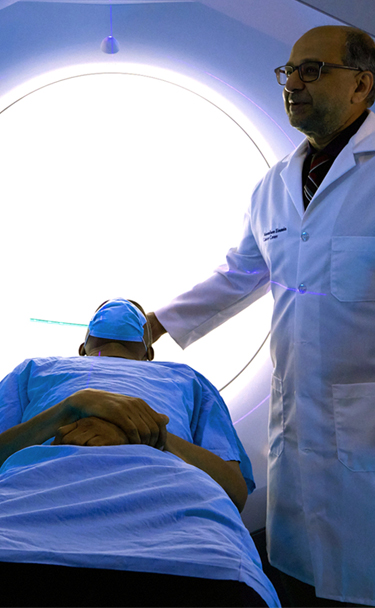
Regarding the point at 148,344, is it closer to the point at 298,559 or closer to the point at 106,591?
the point at 298,559

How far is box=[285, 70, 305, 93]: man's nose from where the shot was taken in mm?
1462

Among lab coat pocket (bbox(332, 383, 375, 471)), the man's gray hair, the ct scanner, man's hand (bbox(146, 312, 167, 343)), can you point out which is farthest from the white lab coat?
man's hand (bbox(146, 312, 167, 343))

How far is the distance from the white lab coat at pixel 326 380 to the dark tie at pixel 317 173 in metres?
0.03

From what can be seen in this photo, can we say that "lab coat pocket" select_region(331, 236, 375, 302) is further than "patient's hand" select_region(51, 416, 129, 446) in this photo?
Yes

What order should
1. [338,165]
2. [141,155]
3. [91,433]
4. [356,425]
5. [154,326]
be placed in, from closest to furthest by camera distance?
1. [91,433]
2. [356,425]
3. [338,165]
4. [154,326]
5. [141,155]

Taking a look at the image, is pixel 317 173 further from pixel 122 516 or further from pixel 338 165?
pixel 122 516

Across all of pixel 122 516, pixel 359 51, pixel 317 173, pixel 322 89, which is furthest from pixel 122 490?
pixel 359 51

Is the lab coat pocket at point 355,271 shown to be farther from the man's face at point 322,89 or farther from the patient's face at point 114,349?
the patient's face at point 114,349

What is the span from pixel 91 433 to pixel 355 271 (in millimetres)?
755

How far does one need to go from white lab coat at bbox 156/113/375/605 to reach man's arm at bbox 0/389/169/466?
0.46 metres

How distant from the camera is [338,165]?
141 cm

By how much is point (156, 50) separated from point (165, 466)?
1.31 meters

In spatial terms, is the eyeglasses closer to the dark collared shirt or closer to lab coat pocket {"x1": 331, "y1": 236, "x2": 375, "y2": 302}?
the dark collared shirt

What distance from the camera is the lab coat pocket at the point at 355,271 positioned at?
1.31 m
